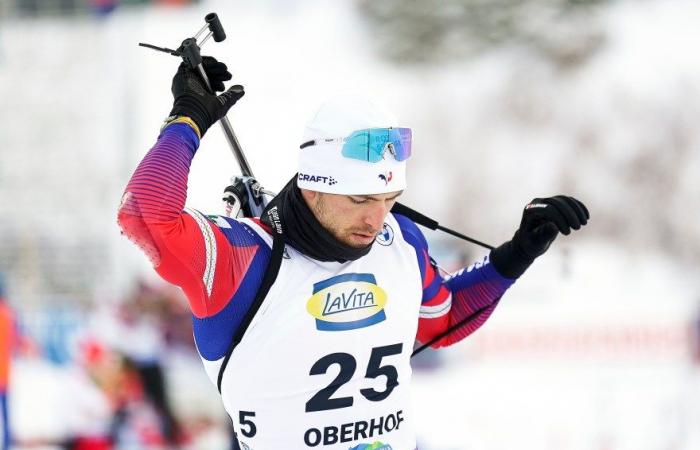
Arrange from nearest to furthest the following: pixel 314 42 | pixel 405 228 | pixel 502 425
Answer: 1. pixel 405 228
2. pixel 502 425
3. pixel 314 42

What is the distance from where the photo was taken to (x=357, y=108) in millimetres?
2143

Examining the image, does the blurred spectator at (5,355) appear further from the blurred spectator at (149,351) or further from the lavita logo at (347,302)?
the lavita logo at (347,302)

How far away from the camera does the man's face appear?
212 cm

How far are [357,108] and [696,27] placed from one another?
34.0ft

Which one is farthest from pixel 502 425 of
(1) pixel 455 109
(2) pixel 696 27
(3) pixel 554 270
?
(2) pixel 696 27

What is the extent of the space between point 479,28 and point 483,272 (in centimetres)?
970

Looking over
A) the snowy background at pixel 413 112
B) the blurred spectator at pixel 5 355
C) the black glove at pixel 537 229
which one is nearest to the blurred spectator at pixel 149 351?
the blurred spectator at pixel 5 355

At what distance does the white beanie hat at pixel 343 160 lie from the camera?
2104 mm

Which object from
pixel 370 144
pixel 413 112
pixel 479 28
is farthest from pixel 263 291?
pixel 479 28

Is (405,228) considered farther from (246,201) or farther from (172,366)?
(172,366)

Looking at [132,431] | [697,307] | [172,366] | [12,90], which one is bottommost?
[132,431]

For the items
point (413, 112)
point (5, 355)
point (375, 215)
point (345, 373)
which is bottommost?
point (345, 373)

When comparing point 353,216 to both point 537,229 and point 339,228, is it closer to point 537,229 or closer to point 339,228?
point 339,228

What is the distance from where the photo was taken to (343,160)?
2.10 meters
